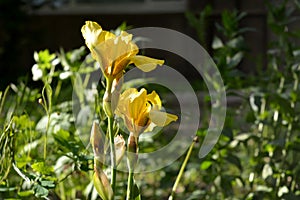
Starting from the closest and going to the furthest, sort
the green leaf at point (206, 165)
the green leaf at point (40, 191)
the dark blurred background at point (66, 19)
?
the green leaf at point (40, 191)
the green leaf at point (206, 165)
the dark blurred background at point (66, 19)

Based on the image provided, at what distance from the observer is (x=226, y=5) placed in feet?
21.1

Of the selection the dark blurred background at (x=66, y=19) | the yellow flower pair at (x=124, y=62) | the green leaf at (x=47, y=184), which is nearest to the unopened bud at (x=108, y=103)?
the yellow flower pair at (x=124, y=62)

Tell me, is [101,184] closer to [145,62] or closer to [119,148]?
[119,148]

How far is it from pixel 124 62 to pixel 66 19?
23.5ft

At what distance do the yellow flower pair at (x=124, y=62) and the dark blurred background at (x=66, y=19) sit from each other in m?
5.36

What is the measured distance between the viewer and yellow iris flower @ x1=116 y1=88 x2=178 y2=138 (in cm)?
89

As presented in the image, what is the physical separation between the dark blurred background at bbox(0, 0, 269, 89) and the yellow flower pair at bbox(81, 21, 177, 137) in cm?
536

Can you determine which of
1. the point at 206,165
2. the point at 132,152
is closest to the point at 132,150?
the point at 132,152

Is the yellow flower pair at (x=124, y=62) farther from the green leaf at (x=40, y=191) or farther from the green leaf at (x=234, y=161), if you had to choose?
the green leaf at (x=234, y=161)

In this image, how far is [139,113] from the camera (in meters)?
0.90

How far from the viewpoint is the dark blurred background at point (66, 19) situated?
6641mm

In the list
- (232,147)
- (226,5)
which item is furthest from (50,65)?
(226,5)

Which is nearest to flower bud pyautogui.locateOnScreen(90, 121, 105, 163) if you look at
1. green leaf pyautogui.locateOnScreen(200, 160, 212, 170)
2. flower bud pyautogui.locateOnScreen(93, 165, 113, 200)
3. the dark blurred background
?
flower bud pyautogui.locateOnScreen(93, 165, 113, 200)

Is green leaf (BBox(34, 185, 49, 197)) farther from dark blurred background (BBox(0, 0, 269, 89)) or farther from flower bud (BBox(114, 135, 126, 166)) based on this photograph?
dark blurred background (BBox(0, 0, 269, 89))
